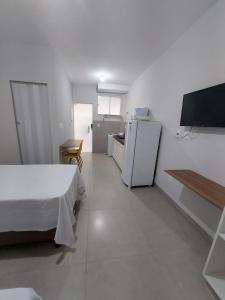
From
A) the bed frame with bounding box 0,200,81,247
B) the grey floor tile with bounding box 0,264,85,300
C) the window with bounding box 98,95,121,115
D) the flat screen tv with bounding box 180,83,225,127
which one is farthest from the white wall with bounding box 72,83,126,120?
the grey floor tile with bounding box 0,264,85,300

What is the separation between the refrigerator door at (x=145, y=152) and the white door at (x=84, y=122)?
357 centimetres

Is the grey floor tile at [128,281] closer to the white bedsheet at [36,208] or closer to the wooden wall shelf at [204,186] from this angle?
the white bedsheet at [36,208]

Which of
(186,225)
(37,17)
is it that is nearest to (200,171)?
(186,225)

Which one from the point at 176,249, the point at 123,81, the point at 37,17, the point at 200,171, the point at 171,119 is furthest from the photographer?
the point at 123,81

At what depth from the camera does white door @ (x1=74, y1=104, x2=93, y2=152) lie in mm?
5656

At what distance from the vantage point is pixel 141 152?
267 cm

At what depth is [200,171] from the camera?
175cm

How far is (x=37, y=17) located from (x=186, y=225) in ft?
12.0

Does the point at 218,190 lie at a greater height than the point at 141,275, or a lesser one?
greater

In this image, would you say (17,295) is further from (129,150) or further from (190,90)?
(190,90)

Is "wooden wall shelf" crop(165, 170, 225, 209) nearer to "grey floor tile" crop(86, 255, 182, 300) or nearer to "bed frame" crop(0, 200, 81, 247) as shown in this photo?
"grey floor tile" crop(86, 255, 182, 300)

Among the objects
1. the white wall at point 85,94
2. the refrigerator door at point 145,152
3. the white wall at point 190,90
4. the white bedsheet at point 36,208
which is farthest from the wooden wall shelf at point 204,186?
the white wall at point 85,94

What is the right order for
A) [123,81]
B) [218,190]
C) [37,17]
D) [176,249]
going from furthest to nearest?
[123,81] → [37,17] → [176,249] → [218,190]

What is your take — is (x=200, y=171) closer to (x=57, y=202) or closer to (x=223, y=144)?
(x=223, y=144)
